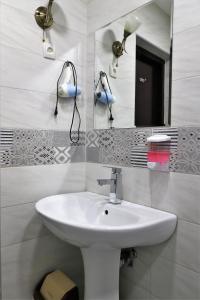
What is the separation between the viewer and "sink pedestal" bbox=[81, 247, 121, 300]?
107 cm

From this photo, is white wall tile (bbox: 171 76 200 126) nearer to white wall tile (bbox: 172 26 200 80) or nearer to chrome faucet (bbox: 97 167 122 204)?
white wall tile (bbox: 172 26 200 80)

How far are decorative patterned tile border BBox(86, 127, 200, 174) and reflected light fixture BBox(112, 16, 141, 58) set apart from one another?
1.49 feet

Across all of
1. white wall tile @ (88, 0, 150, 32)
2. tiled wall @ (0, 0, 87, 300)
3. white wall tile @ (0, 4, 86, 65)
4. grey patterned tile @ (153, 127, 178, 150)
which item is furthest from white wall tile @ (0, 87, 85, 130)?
grey patterned tile @ (153, 127, 178, 150)

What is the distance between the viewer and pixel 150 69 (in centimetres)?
117

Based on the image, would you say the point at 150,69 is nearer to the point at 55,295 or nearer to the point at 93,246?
the point at 93,246

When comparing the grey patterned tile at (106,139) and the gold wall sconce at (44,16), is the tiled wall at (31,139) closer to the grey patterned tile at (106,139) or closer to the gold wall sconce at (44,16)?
the gold wall sconce at (44,16)

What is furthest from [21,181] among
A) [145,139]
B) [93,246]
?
[145,139]

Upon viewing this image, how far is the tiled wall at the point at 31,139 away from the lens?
1.19 m

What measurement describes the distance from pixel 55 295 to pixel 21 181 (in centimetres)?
62

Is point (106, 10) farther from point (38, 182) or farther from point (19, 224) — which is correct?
point (19, 224)

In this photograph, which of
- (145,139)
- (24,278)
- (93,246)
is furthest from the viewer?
(24,278)

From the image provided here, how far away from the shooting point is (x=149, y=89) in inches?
46.9

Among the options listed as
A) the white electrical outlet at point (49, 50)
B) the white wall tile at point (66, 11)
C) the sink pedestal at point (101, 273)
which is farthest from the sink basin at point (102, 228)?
the white wall tile at point (66, 11)

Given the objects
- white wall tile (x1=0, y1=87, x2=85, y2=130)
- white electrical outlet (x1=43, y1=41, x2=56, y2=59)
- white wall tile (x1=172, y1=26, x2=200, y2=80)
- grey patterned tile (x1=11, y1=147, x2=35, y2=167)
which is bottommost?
grey patterned tile (x1=11, y1=147, x2=35, y2=167)
